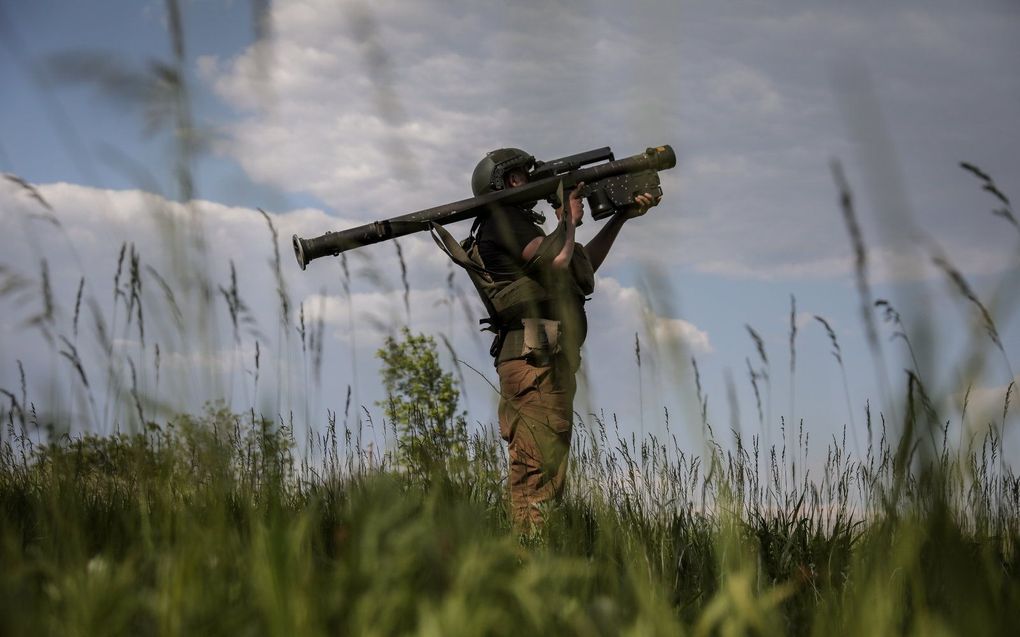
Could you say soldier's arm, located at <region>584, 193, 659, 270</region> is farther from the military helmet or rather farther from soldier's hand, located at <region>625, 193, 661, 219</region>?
the military helmet

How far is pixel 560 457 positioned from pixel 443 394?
28.9 ft

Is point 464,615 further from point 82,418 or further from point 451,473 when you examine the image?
point 82,418

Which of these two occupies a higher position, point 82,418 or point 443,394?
point 443,394

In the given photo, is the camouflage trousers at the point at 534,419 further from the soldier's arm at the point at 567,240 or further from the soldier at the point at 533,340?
the soldier's arm at the point at 567,240

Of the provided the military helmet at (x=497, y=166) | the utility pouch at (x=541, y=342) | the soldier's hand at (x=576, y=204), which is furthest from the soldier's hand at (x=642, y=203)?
the utility pouch at (x=541, y=342)

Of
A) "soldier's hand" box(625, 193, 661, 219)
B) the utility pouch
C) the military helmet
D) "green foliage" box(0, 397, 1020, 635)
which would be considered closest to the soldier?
the utility pouch

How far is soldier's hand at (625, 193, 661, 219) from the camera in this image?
5.25 meters

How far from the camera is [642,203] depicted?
5262mm

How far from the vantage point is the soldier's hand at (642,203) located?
17.2 ft

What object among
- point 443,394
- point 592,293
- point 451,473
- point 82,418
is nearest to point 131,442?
point 82,418

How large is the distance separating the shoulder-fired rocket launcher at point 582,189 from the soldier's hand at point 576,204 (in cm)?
4

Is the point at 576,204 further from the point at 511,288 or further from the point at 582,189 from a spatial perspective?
the point at 511,288

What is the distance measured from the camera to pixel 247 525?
2.67 metres

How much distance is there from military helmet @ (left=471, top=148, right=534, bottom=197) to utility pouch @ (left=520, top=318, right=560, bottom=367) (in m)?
1.03
